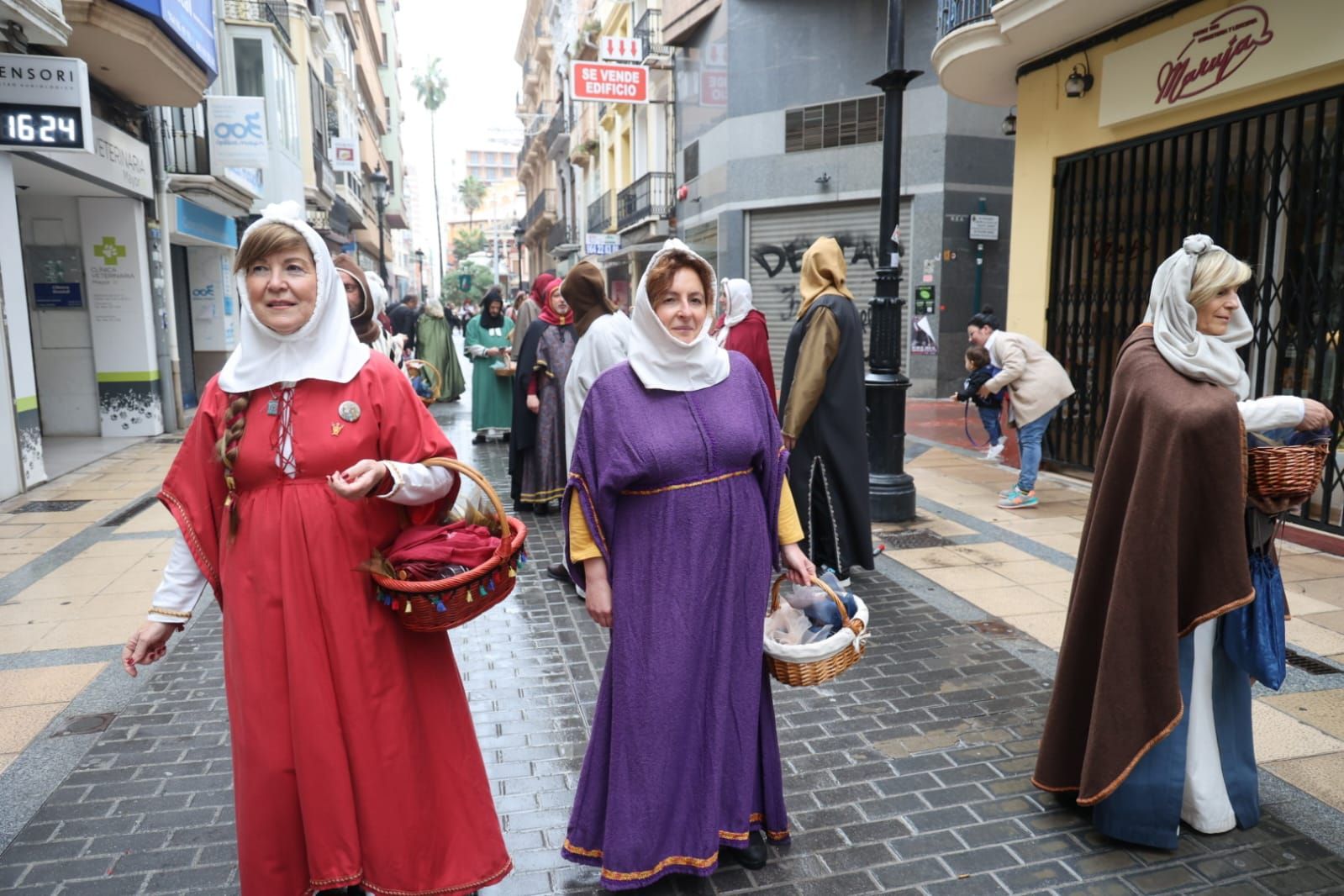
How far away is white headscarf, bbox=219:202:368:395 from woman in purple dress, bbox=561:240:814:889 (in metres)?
0.68

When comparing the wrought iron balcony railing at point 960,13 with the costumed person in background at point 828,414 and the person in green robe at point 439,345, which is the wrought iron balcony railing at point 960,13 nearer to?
the costumed person in background at point 828,414

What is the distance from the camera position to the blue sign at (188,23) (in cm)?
903

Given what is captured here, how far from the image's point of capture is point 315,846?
7.61 ft

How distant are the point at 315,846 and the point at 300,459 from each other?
37.5 inches

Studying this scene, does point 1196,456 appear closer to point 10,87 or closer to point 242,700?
point 242,700

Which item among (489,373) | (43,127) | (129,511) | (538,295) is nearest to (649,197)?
(489,373)

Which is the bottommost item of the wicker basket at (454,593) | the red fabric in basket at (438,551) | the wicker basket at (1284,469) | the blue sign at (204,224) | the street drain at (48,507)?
the street drain at (48,507)

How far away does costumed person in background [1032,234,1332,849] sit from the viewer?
279cm

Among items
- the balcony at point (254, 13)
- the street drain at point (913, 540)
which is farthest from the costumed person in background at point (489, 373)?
the balcony at point (254, 13)

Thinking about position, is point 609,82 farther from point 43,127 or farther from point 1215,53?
point 1215,53

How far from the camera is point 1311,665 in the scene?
176 inches

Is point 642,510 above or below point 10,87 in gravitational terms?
below

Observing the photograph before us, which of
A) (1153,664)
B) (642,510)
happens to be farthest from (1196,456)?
(642,510)

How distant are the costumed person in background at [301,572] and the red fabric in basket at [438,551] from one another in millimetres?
107
